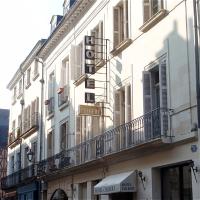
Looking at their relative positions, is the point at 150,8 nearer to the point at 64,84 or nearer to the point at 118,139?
the point at 118,139

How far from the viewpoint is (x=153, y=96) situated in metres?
17.2

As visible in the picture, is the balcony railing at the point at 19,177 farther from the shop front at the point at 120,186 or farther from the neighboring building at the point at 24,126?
the shop front at the point at 120,186

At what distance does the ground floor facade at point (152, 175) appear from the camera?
48.2 feet

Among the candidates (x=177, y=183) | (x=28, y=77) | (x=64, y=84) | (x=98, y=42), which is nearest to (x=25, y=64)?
(x=28, y=77)

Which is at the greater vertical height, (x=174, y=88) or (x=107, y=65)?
(x=107, y=65)

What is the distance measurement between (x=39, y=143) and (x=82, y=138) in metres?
8.71

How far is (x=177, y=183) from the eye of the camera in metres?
15.8

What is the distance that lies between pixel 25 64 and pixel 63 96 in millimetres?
11624

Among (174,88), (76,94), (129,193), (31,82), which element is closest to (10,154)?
(31,82)

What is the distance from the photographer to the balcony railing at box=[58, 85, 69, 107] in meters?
26.5

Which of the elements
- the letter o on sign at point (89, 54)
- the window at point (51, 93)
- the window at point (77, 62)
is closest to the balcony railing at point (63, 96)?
the window at point (51, 93)

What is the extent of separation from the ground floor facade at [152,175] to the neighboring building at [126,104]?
0.10ft

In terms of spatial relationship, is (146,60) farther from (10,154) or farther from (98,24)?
(10,154)

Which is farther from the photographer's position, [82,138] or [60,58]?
[60,58]
